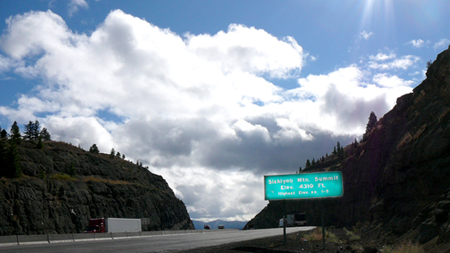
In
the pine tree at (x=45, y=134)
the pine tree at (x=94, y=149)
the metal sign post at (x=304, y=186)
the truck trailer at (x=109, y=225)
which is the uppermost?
the pine tree at (x=45, y=134)

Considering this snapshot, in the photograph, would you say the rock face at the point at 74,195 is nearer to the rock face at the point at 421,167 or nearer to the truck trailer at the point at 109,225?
the truck trailer at the point at 109,225

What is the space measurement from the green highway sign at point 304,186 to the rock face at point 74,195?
6089 centimetres

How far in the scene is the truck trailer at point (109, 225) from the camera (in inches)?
2264

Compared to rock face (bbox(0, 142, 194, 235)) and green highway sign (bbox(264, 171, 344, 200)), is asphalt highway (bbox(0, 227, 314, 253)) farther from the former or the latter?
rock face (bbox(0, 142, 194, 235))

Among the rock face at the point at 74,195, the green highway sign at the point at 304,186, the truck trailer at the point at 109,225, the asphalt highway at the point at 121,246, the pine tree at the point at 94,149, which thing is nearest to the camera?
the asphalt highway at the point at 121,246

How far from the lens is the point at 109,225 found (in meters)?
59.2

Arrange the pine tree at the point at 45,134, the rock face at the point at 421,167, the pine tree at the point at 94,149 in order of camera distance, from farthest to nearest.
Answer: the pine tree at the point at 45,134 < the pine tree at the point at 94,149 < the rock face at the point at 421,167

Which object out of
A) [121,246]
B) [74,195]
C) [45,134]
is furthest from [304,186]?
[45,134]

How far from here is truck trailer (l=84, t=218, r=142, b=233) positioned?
2264 inches

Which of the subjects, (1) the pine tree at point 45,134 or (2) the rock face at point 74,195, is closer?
(2) the rock face at point 74,195

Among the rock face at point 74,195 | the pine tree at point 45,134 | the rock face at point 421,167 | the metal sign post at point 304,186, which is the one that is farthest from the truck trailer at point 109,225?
the pine tree at point 45,134

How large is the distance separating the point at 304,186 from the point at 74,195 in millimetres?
75607

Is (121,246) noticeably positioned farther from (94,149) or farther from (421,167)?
(94,149)

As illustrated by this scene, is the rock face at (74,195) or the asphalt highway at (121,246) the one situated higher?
the rock face at (74,195)
